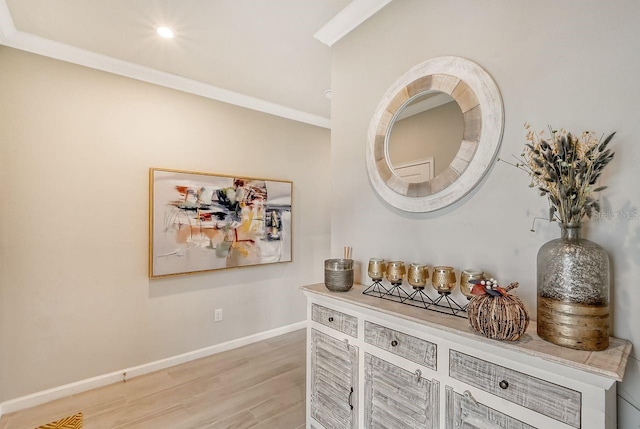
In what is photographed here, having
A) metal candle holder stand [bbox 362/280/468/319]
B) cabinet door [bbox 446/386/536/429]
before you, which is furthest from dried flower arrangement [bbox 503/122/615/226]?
cabinet door [bbox 446/386/536/429]

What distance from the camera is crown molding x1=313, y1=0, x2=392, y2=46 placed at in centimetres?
181

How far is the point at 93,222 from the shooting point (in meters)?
2.45

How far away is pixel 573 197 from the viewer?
0.95m

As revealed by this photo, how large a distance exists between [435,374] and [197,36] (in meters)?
2.57

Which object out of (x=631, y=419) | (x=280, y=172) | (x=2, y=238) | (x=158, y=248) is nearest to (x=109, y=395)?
(x=158, y=248)

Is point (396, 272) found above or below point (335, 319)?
above

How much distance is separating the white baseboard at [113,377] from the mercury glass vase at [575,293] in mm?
2962

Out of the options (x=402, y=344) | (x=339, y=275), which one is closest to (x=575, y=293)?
(x=402, y=344)

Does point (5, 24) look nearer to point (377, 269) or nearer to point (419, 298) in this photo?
point (377, 269)

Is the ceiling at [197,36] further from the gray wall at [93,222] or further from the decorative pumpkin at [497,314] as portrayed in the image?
the decorative pumpkin at [497,314]

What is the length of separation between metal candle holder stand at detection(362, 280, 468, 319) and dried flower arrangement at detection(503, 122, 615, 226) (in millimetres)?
569

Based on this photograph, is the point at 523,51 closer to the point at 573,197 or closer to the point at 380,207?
the point at 573,197

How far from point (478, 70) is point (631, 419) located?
1.39 m

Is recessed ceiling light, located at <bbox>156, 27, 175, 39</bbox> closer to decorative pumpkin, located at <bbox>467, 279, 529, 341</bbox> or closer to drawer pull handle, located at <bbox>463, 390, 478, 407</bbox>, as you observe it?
decorative pumpkin, located at <bbox>467, 279, 529, 341</bbox>
